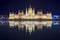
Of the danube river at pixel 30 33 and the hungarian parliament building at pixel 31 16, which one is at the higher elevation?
the hungarian parliament building at pixel 31 16

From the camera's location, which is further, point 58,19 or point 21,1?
point 21,1

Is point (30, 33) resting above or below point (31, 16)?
below

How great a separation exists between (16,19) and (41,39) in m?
6.16

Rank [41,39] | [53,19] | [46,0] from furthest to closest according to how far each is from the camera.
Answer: [46,0] < [53,19] < [41,39]

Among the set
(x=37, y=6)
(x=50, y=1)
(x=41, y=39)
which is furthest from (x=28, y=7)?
(x=41, y=39)

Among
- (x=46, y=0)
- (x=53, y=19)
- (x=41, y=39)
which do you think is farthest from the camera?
(x=46, y=0)

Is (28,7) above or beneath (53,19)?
above

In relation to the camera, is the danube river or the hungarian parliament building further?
the hungarian parliament building

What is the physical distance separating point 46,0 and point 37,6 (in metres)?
0.51

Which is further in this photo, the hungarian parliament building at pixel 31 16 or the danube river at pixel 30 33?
the hungarian parliament building at pixel 31 16

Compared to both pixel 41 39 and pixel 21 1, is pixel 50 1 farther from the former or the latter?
pixel 41 39

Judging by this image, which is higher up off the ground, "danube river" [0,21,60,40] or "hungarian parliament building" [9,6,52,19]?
"hungarian parliament building" [9,6,52,19]

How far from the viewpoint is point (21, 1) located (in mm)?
8289

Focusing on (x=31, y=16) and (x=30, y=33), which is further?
(x=31, y=16)
